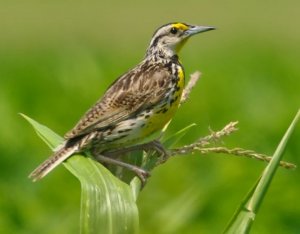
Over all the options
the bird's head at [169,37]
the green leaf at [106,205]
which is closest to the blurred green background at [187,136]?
the bird's head at [169,37]

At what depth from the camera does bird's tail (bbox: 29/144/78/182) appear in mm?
4105

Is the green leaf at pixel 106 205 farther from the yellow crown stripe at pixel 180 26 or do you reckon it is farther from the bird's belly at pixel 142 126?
the yellow crown stripe at pixel 180 26

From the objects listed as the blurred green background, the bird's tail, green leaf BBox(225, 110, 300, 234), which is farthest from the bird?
the blurred green background

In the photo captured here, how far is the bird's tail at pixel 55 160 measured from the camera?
4105mm

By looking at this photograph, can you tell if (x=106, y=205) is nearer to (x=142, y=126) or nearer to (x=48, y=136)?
(x=48, y=136)

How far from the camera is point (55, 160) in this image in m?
4.12

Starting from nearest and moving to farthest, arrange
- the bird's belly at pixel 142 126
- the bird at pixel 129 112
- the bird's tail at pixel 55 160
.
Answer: the bird's tail at pixel 55 160
the bird at pixel 129 112
the bird's belly at pixel 142 126

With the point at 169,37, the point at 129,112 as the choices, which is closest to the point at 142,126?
the point at 129,112

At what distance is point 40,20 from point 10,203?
32.2m

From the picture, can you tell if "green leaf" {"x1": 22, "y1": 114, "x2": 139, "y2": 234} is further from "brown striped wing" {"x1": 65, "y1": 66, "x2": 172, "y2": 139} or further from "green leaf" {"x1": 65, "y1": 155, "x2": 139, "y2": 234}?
"brown striped wing" {"x1": 65, "y1": 66, "x2": 172, "y2": 139}

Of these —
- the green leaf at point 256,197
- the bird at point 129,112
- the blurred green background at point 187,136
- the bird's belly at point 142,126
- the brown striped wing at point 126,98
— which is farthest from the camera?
the blurred green background at point 187,136

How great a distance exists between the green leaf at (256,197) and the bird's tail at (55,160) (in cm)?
59

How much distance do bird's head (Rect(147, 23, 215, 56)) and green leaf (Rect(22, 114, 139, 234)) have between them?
137 centimetres

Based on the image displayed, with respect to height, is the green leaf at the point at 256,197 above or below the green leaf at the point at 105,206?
above
